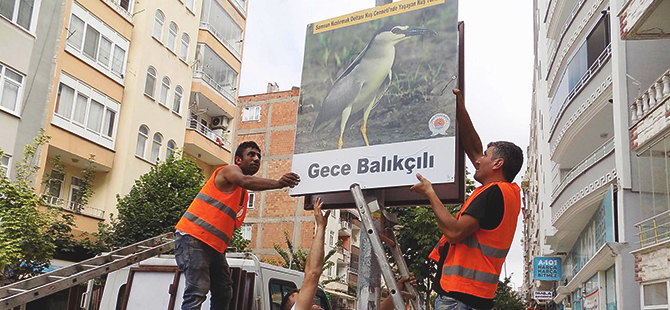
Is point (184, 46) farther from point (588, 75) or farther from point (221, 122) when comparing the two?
point (588, 75)

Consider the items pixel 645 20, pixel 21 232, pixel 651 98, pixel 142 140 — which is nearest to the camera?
pixel 645 20

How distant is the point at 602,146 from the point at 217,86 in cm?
1866

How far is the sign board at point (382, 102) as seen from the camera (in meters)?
5.37

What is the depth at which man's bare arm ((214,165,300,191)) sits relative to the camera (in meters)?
5.25

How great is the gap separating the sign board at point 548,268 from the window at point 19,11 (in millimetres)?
25858

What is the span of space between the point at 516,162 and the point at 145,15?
2402 cm

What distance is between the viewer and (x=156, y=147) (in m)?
27.2

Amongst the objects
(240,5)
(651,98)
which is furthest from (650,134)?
(240,5)

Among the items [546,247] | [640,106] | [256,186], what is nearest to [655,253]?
[640,106]

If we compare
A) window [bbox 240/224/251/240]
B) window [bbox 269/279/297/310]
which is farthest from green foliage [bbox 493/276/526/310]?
window [bbox 269/279/297/310]

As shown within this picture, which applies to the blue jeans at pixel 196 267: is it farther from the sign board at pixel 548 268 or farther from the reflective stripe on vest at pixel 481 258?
the sign board at pixel 548 268

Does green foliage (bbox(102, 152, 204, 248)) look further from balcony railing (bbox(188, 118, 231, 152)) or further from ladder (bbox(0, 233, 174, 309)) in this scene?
ladder (bbox(0, 233, 174, 309))

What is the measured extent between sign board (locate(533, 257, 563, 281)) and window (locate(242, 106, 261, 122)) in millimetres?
25501

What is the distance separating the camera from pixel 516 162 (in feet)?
14.7
